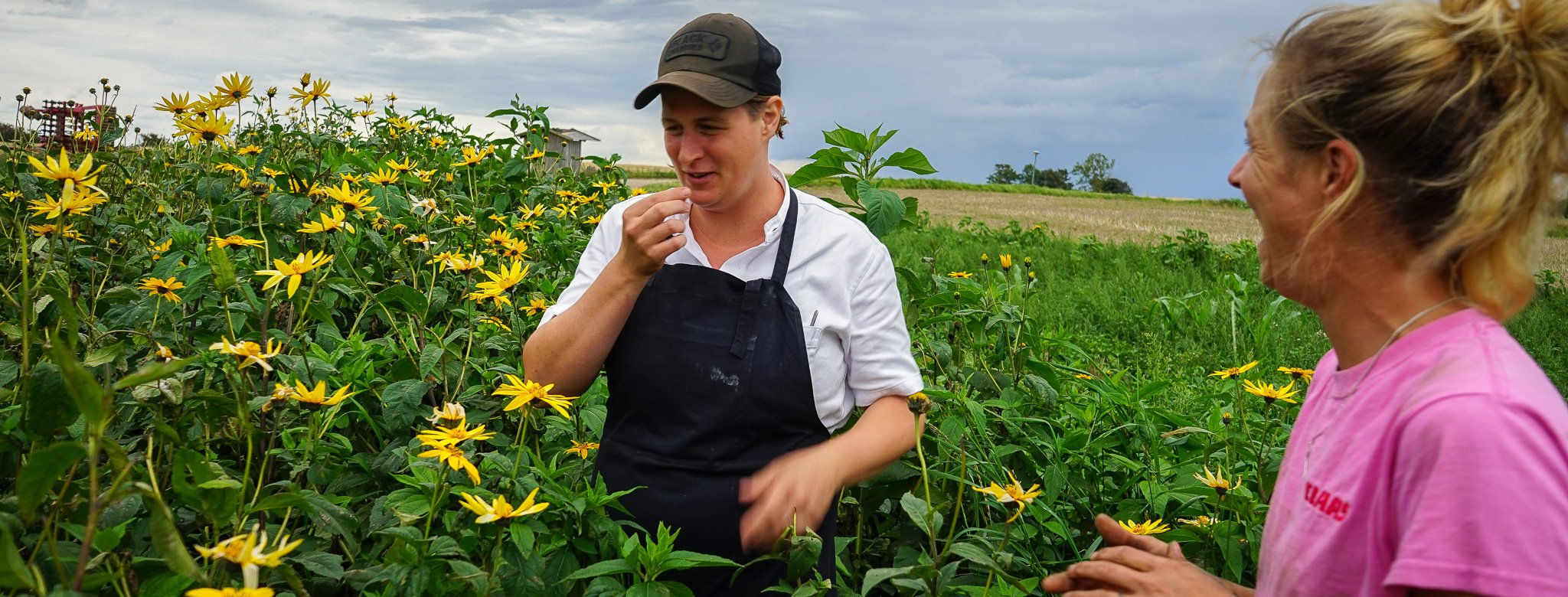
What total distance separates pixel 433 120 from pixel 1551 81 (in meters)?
5.75

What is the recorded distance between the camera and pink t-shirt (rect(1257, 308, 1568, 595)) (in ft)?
2.89

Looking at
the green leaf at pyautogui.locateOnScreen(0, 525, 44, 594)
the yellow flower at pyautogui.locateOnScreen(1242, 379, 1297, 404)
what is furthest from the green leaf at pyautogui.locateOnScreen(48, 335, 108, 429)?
the yellow flower at pyautogui.locateOnScreen(1242, 379, 1297, 404)

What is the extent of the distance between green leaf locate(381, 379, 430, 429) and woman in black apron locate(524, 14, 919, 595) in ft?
0.94

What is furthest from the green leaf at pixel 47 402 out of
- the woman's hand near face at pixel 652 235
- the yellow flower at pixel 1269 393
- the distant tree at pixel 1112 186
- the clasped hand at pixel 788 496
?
the distant tree at pixel 1112 186

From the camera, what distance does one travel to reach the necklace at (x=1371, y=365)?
1079mm

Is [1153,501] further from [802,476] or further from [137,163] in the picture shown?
[137,163]

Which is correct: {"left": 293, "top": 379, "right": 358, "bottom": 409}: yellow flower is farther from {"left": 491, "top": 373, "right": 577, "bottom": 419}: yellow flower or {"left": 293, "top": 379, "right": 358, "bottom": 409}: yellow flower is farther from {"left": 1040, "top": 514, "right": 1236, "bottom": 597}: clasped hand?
{"left": 1040, "top": 514, "right": 1236, "bottom": 597}: clasped hand

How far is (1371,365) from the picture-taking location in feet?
3.61

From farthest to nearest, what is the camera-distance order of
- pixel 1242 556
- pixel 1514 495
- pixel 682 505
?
pixel 1242 556
pixel 682 505
pixel 1514 495

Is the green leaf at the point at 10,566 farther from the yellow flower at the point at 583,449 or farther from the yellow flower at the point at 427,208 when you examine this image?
the yellow flower at the point at 427,208

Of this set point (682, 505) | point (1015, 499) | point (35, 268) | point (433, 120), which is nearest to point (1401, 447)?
point (1015, 499)

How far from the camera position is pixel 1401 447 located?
0.97 m

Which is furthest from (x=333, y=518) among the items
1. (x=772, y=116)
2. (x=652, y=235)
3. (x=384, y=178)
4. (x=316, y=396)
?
(x=384, y=178)

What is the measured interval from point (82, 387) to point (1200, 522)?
1.85 meters
